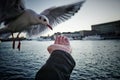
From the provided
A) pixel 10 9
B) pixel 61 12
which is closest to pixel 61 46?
pixel 10 9

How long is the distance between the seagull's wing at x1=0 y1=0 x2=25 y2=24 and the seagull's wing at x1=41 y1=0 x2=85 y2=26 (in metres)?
0.27

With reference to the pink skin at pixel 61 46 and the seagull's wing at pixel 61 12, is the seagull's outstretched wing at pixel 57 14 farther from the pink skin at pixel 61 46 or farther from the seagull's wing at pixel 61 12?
the pink skin at pixel 61 46

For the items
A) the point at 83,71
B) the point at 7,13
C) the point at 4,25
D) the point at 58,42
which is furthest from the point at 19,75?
the point at 58,42

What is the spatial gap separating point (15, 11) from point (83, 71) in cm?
213

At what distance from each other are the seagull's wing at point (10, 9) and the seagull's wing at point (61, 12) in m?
0.27

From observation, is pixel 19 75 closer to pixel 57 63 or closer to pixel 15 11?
pixel 15 11

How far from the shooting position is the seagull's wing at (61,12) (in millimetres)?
1199

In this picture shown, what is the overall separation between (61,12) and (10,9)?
0.40 metres

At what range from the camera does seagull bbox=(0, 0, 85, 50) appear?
100 centimetres

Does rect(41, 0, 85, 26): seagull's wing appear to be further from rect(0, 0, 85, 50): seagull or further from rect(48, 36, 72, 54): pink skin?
rect(48, 36, 72, 54): pink skin

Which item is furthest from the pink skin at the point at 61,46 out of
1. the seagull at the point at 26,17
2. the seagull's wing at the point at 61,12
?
the seagull's wing at the point at 61,12

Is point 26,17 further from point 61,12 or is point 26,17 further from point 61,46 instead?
point 61,46

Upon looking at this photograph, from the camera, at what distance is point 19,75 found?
2760 millimetres

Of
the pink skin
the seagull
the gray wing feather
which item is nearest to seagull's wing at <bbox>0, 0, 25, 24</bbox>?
the seagull
